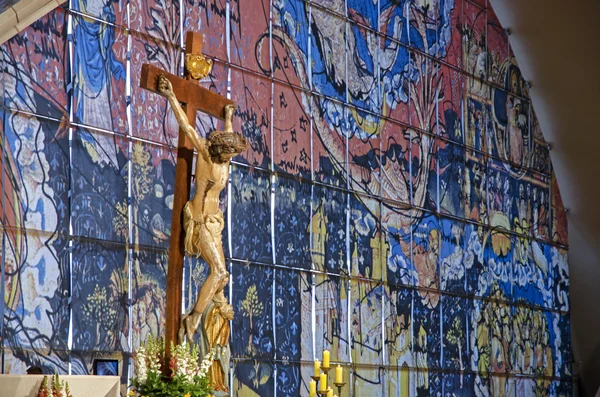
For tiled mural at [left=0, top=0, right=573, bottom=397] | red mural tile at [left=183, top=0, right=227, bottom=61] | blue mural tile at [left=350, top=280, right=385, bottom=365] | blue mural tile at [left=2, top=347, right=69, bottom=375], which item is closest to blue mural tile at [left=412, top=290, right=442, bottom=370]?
tiled mural at [left=0, top=0, right=573, bottom=397]

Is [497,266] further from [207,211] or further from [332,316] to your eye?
[207,211]

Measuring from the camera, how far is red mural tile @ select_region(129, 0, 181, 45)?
33.7 feet

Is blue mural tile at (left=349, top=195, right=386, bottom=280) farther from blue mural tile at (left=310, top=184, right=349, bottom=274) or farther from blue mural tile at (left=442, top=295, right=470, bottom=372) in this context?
blue mural tile at (left=442, top=295, right=470, bottom=372)

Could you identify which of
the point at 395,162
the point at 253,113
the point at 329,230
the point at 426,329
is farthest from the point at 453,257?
the point at 253,113

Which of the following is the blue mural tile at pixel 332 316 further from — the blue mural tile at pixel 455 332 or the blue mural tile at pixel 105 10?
the blue mural tile at pixel 105 10

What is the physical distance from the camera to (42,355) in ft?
29.4

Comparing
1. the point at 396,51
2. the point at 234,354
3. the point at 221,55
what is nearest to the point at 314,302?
the point at 234,354

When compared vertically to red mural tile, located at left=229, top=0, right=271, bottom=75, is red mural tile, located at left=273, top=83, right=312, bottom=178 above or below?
below

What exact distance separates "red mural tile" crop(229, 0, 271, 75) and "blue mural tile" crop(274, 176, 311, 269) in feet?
4.15

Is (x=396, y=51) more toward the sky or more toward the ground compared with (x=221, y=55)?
more toward the sky

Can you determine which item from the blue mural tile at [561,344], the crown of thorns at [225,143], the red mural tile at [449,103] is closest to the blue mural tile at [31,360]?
the crown of thorns at [225,143]

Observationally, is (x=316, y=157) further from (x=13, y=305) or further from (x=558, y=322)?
(x=558, y=322)

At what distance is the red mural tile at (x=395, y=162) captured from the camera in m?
13.7

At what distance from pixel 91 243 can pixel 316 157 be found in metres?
3.72
